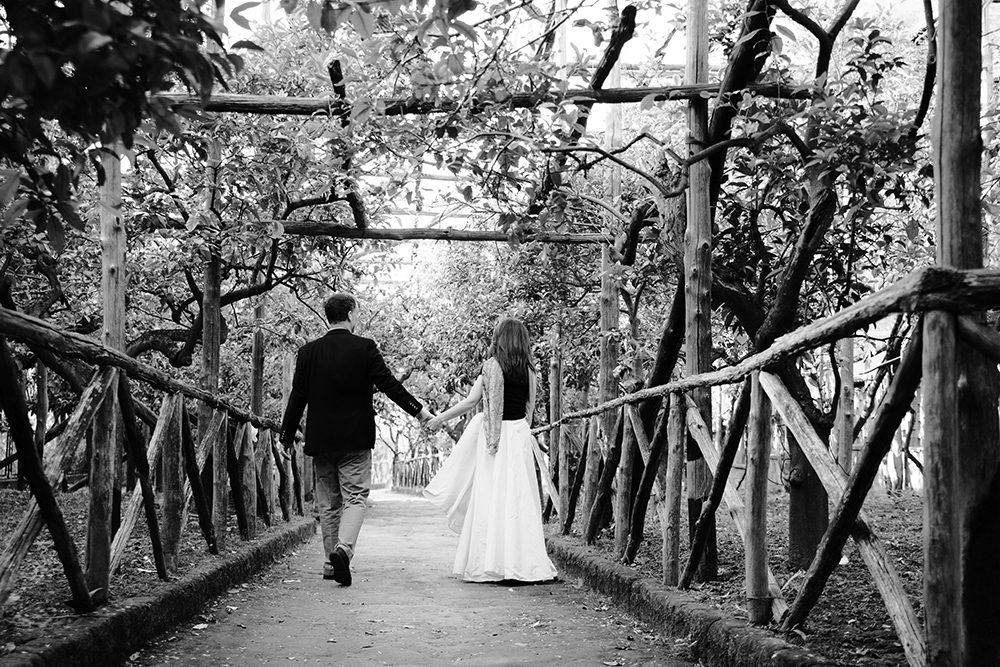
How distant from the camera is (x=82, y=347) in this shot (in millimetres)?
4355

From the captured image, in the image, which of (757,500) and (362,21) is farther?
(757,500)

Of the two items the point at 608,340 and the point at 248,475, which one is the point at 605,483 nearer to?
the point at 608,340

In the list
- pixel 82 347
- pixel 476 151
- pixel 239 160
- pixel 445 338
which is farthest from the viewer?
pixel 445 338

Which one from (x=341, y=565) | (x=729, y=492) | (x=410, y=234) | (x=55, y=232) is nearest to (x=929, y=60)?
(x=729, y=492)

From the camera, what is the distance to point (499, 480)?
29.1ft

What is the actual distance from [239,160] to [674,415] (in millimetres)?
5773

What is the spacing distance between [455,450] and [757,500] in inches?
183

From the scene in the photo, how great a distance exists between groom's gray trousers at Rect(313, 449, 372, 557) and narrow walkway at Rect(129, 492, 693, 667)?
1.34ft

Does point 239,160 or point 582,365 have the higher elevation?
point 239,160

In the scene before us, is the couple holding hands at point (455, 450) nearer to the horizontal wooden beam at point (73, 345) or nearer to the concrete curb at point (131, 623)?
the concrete curb at point (131, 623)

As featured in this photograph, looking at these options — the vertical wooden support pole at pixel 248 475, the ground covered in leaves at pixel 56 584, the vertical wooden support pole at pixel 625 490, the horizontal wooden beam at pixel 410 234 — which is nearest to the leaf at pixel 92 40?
the ground covered in leaves at pixel 56 584

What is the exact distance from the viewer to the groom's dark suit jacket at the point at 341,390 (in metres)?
8.20

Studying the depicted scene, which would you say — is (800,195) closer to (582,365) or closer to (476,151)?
(476,151)

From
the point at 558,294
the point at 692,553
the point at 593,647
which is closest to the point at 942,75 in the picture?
the point at 692,553
